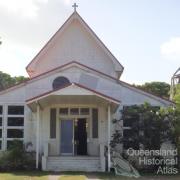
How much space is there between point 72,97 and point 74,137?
3.47 meters

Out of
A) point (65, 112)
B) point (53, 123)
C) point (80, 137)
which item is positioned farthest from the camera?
point (80, 137)

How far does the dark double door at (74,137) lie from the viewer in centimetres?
2605

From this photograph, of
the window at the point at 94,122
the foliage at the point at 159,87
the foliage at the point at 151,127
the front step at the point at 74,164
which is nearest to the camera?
the front step at the point at 74,164

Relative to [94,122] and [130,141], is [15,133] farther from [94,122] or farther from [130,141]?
[130,141]

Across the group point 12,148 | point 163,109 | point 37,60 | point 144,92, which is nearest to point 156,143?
point 163,109

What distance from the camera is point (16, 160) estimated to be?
77.1 ft

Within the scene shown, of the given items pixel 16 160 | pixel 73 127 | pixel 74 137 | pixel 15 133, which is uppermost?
pixel 73 127

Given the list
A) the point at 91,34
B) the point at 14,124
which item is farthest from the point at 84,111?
the point at 91,34

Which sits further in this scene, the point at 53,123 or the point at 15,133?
the point at 15,133

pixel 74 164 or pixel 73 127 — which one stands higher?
pixel 73 127

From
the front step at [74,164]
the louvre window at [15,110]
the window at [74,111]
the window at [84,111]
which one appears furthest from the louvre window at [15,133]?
the window at [84,111]

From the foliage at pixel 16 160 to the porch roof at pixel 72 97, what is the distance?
2739mm

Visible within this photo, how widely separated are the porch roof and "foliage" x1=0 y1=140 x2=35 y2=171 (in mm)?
2739

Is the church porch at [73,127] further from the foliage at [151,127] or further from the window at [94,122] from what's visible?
the foliage at [151,127]
